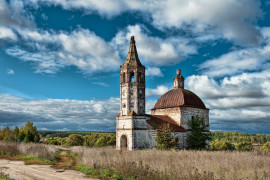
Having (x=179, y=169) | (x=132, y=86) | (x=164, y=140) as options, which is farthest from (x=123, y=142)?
(x=179, y=169)

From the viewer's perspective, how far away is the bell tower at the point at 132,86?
27.3m

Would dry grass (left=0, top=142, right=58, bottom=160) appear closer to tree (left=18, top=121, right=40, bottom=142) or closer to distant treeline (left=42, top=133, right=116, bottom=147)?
tree (left=18, top=121, right=40, bottom=142)

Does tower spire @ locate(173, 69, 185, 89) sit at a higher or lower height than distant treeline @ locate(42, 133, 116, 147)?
higher

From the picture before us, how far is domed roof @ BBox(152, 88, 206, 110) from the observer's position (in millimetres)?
33438

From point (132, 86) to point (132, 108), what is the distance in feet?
8.77

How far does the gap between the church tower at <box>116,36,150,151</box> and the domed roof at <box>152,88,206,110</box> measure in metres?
7.53

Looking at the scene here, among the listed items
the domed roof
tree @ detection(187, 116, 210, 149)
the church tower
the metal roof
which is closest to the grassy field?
the church tower

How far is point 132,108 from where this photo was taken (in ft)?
89.6

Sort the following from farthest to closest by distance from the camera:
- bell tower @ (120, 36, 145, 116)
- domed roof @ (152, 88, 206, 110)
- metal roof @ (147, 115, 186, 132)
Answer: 1. domed roof @ (152, 88, 206, 110)
2. metal roof @ (147, 115, 186, 132)
3. bell tower @ (120, 36, 145, 116)

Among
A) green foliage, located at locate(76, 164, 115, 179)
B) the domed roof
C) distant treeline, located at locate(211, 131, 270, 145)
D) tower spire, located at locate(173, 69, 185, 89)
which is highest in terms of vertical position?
tower spire, located at locate(173, 69, 185, 89)

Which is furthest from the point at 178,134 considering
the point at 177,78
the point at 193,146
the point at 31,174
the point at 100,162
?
the point at 31,174

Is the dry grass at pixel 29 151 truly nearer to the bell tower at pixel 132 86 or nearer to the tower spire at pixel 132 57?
the bell tower at pixel 132 86

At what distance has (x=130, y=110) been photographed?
27328mm

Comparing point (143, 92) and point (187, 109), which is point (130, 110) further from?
point (187, 109)
